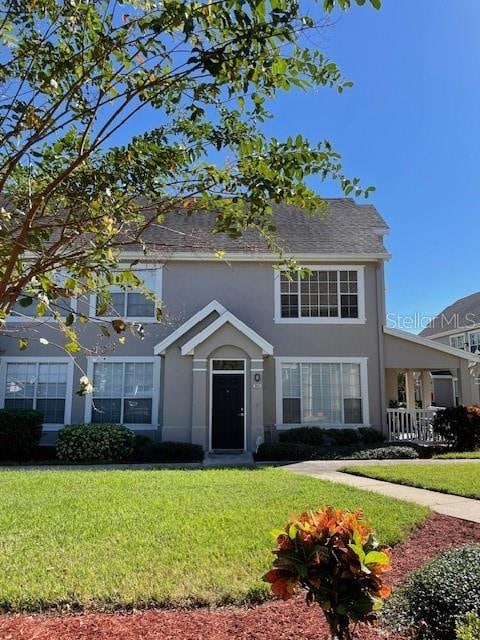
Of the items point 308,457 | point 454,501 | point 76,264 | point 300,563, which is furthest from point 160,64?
point 308,457

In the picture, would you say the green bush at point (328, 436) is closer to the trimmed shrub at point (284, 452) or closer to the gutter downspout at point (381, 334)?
the gutter downspout at point (381, 334)

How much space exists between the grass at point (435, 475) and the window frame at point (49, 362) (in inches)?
366

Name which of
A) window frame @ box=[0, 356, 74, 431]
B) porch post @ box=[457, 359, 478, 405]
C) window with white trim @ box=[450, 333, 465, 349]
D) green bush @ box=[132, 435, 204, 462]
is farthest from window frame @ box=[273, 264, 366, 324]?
window with white trim @ box=[450, 333, 465, 349]

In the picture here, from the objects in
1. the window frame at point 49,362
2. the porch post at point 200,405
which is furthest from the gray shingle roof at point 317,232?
the window frame at point 49,362

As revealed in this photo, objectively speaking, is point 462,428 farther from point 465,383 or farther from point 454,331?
point 454,331

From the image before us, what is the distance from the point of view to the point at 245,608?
4.47 meters

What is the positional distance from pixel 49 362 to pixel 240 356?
641 cm

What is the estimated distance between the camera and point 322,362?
701 inches

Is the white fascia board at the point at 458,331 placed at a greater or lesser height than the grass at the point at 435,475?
greater

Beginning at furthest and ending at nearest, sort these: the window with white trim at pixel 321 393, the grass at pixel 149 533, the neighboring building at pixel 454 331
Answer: the neighboring building at pixel 454 331
the window with white trim at pixel 321 393
the grass at pixel 149 533

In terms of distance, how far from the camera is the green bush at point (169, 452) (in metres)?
15.2

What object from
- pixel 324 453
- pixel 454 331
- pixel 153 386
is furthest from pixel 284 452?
pixel 454 331

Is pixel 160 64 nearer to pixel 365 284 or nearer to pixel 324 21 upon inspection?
pixel 324 21

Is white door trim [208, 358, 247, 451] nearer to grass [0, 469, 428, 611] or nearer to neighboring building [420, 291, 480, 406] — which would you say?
grass [0, 469, 428, 611]
